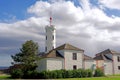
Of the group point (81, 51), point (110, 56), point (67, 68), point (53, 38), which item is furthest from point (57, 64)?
point (110, 56)

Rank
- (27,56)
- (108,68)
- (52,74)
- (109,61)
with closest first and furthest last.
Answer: (52,74) < (27,56) < (108,68) < (109,61)

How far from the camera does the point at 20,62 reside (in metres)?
54.8

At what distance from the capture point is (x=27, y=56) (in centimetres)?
5441

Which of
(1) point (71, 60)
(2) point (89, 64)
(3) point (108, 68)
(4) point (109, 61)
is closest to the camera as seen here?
(1) point (71, 60)

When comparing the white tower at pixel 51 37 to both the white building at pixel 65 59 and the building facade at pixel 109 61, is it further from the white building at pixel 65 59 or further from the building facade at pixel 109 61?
the building facade at pixel 109 61

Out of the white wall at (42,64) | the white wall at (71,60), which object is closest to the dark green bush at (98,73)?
the white wall at (71,60)

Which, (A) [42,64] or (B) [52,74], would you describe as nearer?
(B) [52,74]

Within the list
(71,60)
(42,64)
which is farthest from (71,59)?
(42,64)

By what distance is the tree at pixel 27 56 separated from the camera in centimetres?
5391

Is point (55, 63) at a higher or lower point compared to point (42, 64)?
higher

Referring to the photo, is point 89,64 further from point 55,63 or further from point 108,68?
point 55,63

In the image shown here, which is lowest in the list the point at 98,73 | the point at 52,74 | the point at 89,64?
the point at 52,74

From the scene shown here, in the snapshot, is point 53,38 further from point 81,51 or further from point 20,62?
point 20,62

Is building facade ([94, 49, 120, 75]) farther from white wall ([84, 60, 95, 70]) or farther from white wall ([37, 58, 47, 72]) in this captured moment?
white wall ([37, 58, 47, 72])
